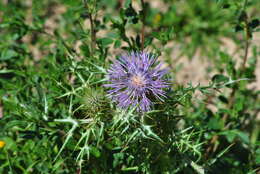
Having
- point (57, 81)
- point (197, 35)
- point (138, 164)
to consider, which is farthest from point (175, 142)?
point (197, 35)

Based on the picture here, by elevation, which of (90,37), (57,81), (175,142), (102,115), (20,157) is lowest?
(20,157)

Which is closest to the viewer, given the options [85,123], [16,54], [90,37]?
[85,123]

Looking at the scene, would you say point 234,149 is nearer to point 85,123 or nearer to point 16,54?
point 85,123

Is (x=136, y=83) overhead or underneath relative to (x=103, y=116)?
overhead

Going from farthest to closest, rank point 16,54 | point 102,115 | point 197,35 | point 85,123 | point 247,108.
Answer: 1. point 197,35
2. point 247,108
3. point 16,54
4. point 85,123
5. point 102,115

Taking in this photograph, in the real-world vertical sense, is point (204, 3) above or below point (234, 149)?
above

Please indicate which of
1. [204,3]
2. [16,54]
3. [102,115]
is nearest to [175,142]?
[102,115]

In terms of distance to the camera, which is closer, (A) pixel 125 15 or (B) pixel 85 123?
(B) pixel 85 123
